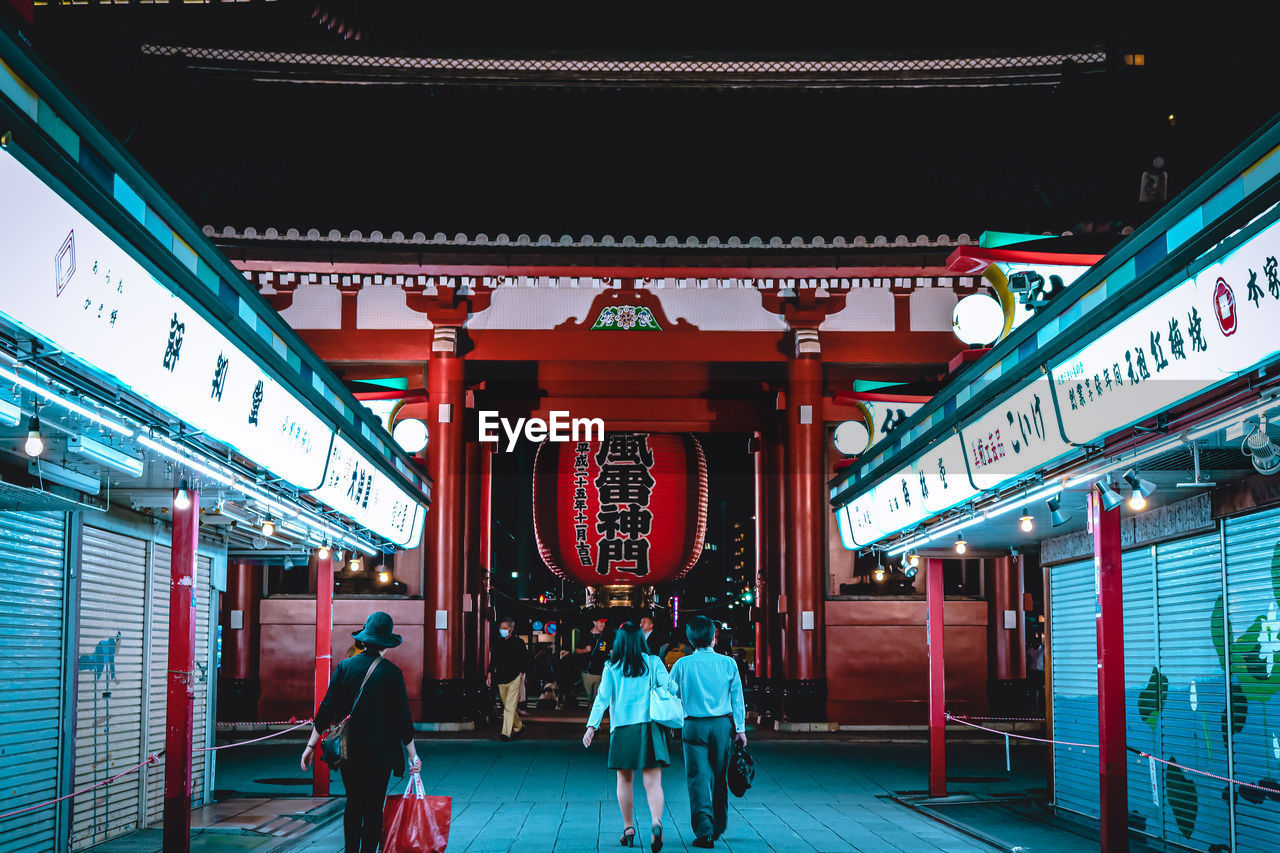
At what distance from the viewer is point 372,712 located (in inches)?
322

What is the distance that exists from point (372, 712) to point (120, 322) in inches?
141

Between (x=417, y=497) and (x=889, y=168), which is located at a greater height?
(x=889, y=168)

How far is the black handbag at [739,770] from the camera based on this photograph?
1040 centimetres

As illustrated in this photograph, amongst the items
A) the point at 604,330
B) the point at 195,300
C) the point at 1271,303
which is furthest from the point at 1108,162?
the point at 195,300

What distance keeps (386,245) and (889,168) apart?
29.1 ft

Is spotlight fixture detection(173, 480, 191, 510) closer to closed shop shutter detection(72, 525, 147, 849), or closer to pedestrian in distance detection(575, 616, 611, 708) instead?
closed shop shutter detection(72, 525, 147, 849)

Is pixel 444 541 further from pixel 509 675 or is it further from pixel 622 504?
pixel 622 504

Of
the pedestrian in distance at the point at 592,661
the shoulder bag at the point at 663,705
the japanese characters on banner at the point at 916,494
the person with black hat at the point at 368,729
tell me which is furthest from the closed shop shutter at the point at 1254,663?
the pedestrian in distance at the point at 592,661

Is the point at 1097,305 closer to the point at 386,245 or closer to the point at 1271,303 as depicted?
the point at 1271,303

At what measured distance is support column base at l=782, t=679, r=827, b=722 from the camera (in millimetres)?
20109

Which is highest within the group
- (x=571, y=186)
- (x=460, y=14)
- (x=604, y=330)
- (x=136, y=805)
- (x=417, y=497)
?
(x=460, y=14)

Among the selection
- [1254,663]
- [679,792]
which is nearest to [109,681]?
[679,792]

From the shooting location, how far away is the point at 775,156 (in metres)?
21.8

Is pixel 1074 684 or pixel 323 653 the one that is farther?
pixel 323 653
